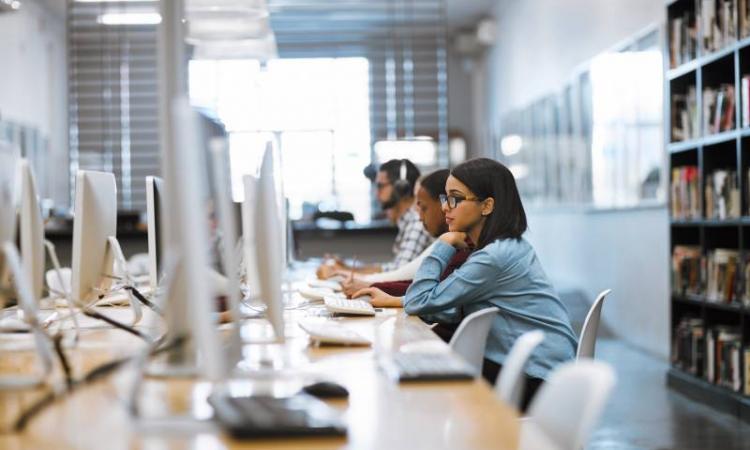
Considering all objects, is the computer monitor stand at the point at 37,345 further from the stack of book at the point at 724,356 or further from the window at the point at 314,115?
the window at the point at 314,115

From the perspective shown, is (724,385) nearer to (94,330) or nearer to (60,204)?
(94,330)

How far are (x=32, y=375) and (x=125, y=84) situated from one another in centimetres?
1216

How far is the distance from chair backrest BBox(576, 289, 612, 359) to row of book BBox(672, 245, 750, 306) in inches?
104

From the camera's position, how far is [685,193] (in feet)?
20.2

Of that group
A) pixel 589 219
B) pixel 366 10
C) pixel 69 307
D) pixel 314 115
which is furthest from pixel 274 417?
pixel 314 115

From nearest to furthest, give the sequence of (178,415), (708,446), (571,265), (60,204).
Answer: (178,415) < (708,446) < (571,265) < (60,204)

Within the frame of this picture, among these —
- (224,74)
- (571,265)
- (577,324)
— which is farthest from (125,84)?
(577,324)

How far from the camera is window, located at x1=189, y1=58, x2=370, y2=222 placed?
1370 centimetres

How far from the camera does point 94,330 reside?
10.3ft

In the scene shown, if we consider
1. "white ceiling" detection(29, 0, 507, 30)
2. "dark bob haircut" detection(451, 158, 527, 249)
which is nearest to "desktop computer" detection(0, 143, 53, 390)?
"dark bob haircut" detection(451, 158, 527, 249)

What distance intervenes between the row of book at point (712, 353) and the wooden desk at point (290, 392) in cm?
329

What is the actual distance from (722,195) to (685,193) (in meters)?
0.54

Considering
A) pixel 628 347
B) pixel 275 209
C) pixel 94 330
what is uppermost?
pixel 275 209

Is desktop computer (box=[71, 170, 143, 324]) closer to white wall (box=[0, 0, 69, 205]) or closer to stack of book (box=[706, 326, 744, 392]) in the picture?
stack of book (box=[706, 326, 744, 392])
